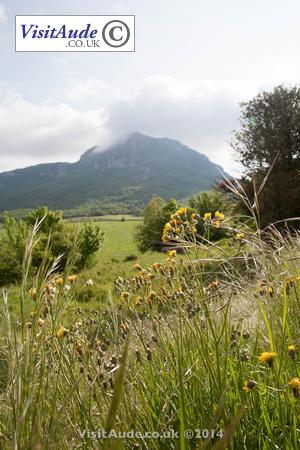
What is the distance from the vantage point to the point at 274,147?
13.8 meters

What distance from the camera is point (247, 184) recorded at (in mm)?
12984

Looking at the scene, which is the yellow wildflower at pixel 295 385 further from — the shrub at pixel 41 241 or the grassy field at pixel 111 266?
the shrub at pixel 41 241

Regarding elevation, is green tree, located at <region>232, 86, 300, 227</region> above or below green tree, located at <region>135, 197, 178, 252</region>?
above

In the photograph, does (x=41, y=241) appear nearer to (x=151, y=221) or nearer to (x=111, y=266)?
(x=111, y=266)

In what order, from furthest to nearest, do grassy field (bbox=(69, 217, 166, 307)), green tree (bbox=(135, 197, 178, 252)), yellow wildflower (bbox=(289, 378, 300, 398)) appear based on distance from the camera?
green tree (bbox=(135, 197, 178, 252)), grassy field (bbox=(69, 217, 166, 307)), yellow wildflower (bbox=(289, 378, 300, 398))

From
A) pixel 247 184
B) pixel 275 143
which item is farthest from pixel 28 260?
pixel 275 143

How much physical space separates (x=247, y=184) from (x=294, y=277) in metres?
11.7

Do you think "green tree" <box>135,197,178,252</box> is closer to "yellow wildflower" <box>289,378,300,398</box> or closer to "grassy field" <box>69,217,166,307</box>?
"grassy field" <box>69,217,166,307</box>

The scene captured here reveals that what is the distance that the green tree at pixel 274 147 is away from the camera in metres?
13.0

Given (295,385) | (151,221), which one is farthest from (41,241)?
(151,221)

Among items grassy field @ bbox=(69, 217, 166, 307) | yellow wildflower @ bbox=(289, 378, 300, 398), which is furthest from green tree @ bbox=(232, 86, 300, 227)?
yellow wildflower @ bbox=(289, 378, 300, 398)

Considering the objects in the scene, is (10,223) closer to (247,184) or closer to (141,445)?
(247,184)

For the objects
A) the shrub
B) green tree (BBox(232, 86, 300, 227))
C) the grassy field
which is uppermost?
green tree (BBox(232, 86, 300, 227))

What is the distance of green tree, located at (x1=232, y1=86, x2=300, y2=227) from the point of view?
13.0 meters
